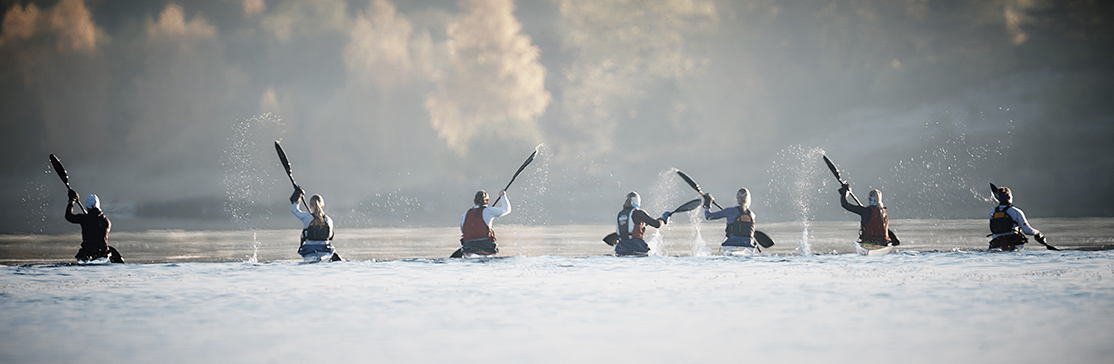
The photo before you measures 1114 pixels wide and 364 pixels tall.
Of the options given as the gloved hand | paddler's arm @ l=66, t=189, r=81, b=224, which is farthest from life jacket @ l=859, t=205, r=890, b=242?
paddler's arm @ l=66, t=189, r=81, b=224

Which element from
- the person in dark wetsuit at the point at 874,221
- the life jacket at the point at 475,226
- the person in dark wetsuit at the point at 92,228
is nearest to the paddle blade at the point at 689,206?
the person in dark wetsuit at the point at 874,221

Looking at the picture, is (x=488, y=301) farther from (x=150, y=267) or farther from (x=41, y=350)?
(x=150, y=267)

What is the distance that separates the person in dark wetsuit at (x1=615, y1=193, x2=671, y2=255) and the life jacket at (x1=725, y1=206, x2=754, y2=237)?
1.47m

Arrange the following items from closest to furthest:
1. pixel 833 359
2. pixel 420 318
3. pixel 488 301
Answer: pixel 833 359 < pixel 420 318 < pixel 488 301

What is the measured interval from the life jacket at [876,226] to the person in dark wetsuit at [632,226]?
173 inches

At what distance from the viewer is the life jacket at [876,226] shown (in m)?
15.7

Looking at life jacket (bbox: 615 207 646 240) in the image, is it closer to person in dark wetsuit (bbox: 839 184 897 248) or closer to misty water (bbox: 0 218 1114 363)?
misty water (bbox: 0 218 1114 363)

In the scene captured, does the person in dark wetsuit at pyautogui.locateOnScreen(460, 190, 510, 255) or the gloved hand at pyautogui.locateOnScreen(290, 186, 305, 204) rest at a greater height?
the gloved hand at pyautogui.locateOnScreen(290, 186, 305, 204)

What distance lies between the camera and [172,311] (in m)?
8.52

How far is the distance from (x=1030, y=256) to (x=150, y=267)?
16.5m

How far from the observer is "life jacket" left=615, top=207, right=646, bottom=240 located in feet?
51.5

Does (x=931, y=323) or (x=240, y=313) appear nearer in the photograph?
(x=931, y=323)

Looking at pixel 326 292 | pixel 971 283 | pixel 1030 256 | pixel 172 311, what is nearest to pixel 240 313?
pixel 172 311

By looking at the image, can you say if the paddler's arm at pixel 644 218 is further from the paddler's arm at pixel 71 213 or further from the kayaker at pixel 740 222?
the paddler's arm at pixel 71 213
